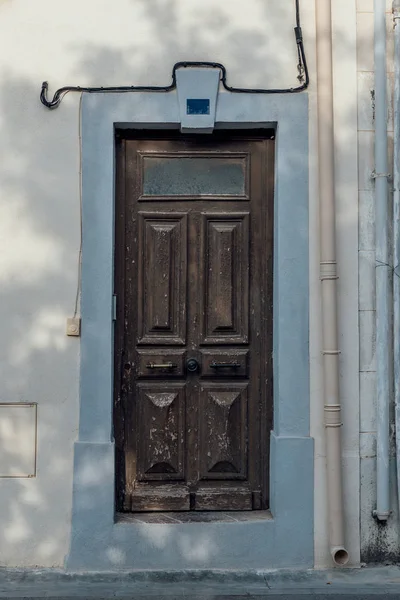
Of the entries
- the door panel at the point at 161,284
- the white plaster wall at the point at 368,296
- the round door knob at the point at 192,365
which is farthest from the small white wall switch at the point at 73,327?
the white plaster wall at the point at 368,296

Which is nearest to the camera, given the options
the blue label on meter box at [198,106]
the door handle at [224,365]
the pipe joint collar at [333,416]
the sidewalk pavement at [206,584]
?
the sidewalk pavement at [206,584]

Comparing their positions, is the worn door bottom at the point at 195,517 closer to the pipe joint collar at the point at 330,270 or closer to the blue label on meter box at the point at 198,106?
the pipe joint collar at the point at 330,270

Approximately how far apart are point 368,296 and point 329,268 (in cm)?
36

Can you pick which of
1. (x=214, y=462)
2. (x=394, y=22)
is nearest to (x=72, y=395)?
(x=214, y=462)

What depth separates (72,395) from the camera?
18.4 ft

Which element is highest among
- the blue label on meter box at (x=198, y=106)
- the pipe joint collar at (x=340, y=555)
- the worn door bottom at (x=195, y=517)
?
the blue label on meter box at (x=198, y=106)

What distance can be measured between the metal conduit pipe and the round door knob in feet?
2.96

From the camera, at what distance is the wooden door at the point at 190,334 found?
578 centimetres

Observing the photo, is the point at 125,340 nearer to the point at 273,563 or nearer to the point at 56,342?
the point at 56,342

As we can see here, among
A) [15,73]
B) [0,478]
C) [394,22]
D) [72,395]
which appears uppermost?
[394,22]

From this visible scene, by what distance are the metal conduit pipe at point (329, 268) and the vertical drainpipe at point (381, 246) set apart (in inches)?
11.7

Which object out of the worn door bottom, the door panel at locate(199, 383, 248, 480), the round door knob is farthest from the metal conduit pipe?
the round door knob

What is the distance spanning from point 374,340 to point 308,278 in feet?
2.08

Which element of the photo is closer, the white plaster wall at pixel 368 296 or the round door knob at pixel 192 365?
the white plaster wall at pixel 368 296
